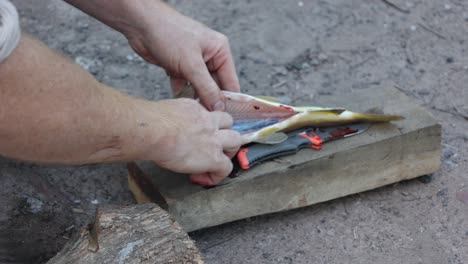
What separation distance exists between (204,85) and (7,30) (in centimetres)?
98

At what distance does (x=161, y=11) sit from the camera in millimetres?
2891

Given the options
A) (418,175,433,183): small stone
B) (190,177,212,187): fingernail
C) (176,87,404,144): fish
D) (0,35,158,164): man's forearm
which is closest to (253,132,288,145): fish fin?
(176,87,404,144): fish

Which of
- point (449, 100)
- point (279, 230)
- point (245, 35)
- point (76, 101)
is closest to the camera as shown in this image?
point (76, 101)

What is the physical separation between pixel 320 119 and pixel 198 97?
1.59 ft

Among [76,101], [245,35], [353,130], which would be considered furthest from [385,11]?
[76,101]

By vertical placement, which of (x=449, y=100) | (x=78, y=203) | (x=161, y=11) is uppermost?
(x=161, y=11)

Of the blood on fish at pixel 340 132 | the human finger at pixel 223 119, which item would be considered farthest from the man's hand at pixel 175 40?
the blood on fish at pixel 340 132

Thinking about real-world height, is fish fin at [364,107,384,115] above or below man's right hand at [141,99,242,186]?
below

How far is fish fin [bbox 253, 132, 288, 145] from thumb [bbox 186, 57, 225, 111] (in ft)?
0.67

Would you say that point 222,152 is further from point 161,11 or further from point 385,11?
point 385,11

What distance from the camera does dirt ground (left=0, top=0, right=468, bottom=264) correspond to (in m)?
2.83

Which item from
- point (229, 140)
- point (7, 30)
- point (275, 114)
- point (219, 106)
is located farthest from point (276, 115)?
point (7, 30)

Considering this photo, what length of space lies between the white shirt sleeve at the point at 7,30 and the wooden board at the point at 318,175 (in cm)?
89

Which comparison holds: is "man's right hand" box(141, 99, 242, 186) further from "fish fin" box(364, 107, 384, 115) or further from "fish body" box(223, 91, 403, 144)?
"fish fin" box(364, 107, 384, 115)
